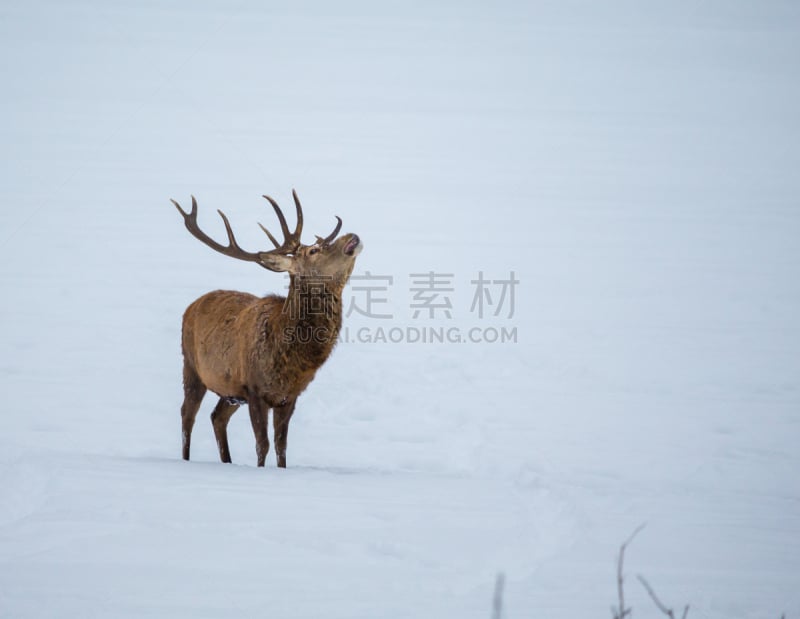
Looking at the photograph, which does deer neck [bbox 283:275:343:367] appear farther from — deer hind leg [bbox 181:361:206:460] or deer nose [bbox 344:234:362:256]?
deer hind leg [bbox 181:361:206:460]

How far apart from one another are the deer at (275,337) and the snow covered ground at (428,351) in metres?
0.49

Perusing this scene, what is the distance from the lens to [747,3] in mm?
49625

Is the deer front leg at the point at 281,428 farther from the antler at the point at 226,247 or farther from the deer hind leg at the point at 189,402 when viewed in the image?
the antler at the point at 226,247

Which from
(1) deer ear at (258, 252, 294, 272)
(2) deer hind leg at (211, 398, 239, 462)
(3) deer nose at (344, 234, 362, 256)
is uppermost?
(3) deer nose at (344, 234, 362, 256)

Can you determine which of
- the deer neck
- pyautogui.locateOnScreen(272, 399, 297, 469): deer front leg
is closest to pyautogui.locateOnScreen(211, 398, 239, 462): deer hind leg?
pyautogui.locateOnScreen(272, 399, 297, 469): deer front leg

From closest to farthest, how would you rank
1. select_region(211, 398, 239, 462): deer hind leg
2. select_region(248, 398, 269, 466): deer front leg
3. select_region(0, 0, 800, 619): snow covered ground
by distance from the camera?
select_region(0, 0, 800, 619): snow covered ground < select_region(248, 398, 269, 466): deer front leg < select_region(211, 398, 239, 462): deer hind leg

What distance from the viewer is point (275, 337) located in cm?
701

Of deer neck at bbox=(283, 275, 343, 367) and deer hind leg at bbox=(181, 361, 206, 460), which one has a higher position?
deer neck at bbox=(283, 275, 343, 367)

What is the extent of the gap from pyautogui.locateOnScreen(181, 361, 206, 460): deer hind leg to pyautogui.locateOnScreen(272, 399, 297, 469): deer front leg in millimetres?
947

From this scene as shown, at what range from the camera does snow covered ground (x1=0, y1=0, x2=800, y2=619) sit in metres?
4.68

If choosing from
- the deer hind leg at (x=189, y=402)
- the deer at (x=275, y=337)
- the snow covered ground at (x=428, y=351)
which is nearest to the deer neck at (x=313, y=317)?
the deer at (x=275, y=337)

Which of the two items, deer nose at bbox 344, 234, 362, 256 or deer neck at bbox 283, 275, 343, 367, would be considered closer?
deer neck at bbox 283, 275, 343, 367

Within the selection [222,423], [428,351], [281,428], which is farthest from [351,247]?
[428,351]

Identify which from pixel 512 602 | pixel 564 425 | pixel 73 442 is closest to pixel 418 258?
pixel 564 425
